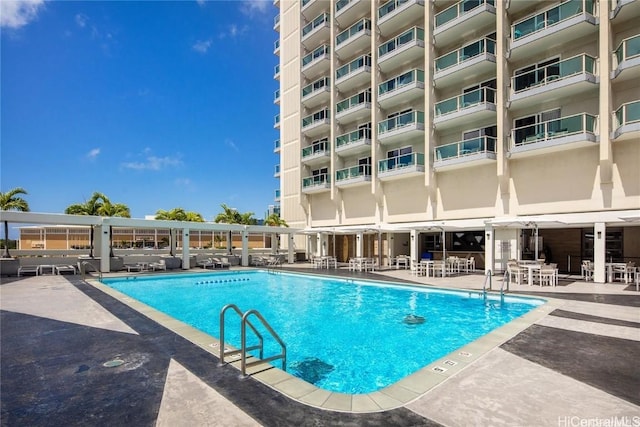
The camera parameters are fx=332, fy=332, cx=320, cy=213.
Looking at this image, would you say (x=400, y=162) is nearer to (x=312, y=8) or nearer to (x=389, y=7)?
(x=389, y=7)

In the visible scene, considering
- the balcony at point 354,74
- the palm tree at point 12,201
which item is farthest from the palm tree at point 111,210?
the balcony at point 354,74

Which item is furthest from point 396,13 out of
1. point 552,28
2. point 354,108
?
point 552,28

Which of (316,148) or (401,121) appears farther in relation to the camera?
(316,148)

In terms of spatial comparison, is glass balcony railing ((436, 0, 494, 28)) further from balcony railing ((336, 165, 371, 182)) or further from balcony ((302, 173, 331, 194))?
balcony ((302, 173, 331, 194))

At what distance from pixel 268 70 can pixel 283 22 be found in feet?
18.4

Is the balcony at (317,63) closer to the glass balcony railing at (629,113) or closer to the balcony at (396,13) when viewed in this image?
the balcony at (396,13)

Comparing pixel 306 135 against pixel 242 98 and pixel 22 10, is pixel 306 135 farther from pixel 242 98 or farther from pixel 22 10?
pixel 22 10

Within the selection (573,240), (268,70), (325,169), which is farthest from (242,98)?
(573,240)

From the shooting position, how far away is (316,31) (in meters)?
29.6

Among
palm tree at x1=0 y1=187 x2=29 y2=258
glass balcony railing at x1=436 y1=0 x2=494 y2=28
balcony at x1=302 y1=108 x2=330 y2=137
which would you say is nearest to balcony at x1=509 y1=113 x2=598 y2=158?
glass balcony railing at x1=436 y1=0 x2=494 y2=28

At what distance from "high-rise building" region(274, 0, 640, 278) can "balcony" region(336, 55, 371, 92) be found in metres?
0.11

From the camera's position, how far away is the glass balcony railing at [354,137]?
25500 mm

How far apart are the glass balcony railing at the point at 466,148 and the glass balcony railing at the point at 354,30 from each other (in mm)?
12002

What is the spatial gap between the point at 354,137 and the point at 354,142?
0.59 m
